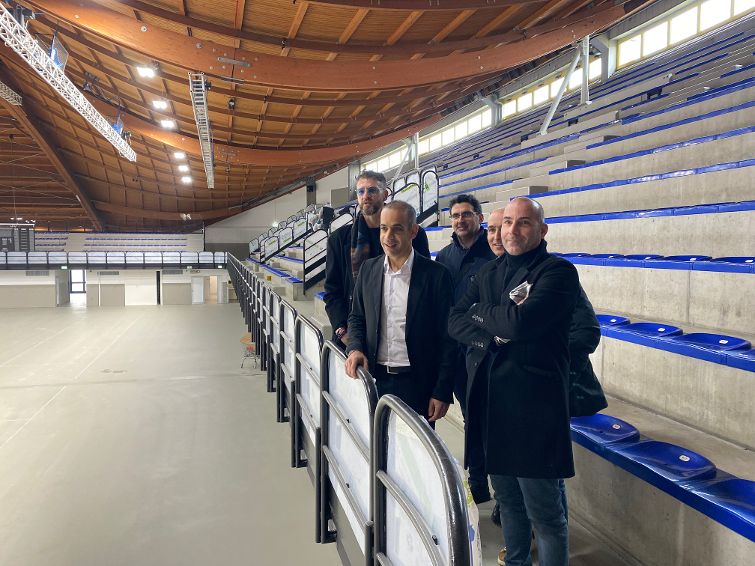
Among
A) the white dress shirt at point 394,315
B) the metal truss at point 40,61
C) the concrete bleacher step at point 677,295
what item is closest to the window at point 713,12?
the concrete bleacher step at point 677,295

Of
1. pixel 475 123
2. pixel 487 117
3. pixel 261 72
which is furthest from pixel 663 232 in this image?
pixel 475 123

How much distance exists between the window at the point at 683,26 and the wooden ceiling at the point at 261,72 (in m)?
0.96

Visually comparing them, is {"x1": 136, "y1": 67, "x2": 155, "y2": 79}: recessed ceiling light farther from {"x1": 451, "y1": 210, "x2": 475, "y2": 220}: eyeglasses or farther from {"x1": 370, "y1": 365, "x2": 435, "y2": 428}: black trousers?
{"x1": 370, "y1": 365, "x2": 435, "y2": 428}: black trousers

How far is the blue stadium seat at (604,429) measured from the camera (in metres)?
1.86

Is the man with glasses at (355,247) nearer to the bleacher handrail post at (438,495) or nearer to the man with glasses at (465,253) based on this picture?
the man with glasses at (465,253)

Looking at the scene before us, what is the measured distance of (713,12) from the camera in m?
10.2

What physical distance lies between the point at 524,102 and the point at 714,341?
1521 cm

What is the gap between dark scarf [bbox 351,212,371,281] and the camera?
2.50m

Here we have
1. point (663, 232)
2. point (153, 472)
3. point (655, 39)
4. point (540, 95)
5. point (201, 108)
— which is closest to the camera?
point (663, 232)

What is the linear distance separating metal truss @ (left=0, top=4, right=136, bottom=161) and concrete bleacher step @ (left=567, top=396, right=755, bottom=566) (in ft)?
26.6

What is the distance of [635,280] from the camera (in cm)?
285

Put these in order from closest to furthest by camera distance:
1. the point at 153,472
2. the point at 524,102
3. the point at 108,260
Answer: the point at 153,472 < the point at 524,102 < the point at 108,260

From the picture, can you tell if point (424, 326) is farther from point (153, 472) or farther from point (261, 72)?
point (261, 72)

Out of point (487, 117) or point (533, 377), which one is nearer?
point (533, 377)
